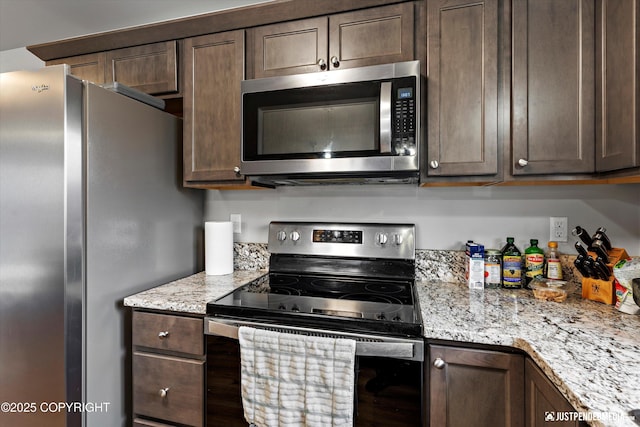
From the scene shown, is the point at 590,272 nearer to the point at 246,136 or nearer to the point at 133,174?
the point at 246,136

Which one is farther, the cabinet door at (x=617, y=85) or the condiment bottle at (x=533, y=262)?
the condiment bottle at (x=533, y=262)

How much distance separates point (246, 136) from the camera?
5.08 feet

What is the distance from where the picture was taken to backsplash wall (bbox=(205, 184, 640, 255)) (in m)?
1.50

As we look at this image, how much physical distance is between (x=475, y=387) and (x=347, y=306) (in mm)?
503

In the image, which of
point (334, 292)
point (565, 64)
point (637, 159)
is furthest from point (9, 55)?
point (637, 159)

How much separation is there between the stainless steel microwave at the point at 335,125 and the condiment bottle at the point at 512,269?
602mm

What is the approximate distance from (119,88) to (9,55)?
75.2 inches

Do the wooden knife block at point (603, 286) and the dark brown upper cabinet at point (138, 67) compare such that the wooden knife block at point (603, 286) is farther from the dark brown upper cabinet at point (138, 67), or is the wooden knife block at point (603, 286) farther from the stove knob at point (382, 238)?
the dark brown upper cabinet at point (138, 67)

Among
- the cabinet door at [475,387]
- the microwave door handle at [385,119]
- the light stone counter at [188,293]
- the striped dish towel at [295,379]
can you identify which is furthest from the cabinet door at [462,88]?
the light stone counter at [188,293]

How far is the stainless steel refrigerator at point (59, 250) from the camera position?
1255 mm

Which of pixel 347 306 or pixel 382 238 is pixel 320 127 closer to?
pixel 382 238

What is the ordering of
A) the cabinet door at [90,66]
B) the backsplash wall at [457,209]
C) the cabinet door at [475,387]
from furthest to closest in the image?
the cabinet door at [90,66] < the backsplash wall at [457,209] < the cabinet door at [475,387]

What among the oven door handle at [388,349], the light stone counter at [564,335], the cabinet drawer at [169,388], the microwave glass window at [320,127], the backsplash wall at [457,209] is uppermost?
the microwave glass window at [320,127]

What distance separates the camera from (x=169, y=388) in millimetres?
1361
